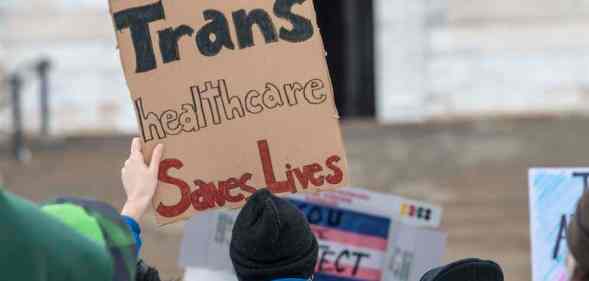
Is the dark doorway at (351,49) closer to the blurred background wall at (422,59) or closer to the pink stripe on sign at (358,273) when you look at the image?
the blurred background wall at (422,59)

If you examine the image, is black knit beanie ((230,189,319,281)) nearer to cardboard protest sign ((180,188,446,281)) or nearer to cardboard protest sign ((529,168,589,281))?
cardboard protest sign ((529,168,589,281))

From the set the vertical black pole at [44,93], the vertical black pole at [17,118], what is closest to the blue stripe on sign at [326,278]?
the vertical black pole at [17,118]

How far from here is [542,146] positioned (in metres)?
9.05

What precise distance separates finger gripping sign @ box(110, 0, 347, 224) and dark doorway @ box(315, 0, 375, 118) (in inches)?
307

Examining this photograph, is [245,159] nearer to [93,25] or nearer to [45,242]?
[45,242]

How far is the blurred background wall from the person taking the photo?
10617 mm

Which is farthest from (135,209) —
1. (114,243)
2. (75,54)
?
(75,54)

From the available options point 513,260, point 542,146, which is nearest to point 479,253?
point 513,260

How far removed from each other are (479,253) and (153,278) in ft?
16.1

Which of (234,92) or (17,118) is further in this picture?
(17,118)

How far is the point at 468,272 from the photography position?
2.91m

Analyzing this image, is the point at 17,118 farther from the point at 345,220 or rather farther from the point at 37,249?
the point at 37,249

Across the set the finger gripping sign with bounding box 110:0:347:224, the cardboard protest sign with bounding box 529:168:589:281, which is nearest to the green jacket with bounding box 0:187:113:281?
the finger gripping sign with bounding box 110:0:347:224

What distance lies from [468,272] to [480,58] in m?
7.92
